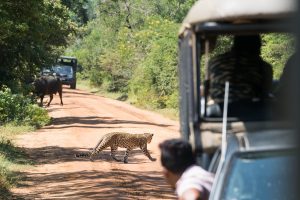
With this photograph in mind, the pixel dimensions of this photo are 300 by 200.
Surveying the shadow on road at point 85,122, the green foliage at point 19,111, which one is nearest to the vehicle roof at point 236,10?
the green foliage at point 19,111

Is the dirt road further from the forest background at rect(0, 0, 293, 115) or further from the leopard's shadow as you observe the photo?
the forest background at rect(0, 0, 293, 115)

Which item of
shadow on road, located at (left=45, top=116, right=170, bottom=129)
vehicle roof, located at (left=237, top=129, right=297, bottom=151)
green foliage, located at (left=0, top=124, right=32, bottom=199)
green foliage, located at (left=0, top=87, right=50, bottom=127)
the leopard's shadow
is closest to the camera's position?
vehicle roof, located at (left=237, top=129, right=297, bottom=151)

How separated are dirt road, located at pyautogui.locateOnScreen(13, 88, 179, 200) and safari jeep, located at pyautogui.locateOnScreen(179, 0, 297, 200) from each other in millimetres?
6333

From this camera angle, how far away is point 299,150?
5.03 ft

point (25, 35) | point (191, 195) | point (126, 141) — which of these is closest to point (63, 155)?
point (126, 141)

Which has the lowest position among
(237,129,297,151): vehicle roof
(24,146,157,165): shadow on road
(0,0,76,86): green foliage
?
(24,146,157,165): shadow on road

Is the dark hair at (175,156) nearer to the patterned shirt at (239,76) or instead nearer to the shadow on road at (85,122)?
the patterned shirt at (239,76)

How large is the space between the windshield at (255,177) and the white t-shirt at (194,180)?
0.64 feet

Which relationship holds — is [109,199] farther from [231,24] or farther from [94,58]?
[94,58]

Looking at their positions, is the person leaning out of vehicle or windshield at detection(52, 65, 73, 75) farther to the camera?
A: windshield at detection(52, 65, 73, 75)

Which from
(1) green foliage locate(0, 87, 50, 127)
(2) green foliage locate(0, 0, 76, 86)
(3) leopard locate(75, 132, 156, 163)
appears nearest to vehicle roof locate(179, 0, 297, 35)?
(3) leopard locate(75, 132, 156, 163)

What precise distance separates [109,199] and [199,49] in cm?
635

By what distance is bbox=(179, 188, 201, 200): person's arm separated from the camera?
359cm

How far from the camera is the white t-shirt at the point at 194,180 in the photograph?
12.3 feet
